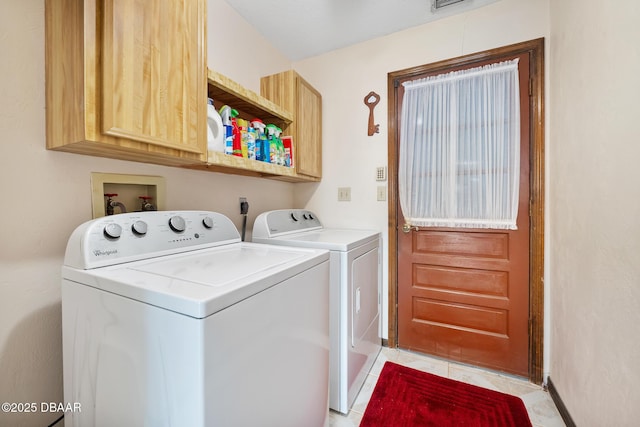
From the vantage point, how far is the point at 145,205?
1.25 m

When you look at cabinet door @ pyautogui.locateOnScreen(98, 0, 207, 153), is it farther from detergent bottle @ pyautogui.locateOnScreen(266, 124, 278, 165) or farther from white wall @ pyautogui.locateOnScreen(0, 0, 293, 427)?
detergent bottle @ pyautogui.locateOnScreen(266, 124, 278, 165)

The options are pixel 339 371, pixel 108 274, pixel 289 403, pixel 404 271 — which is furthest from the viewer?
pixel 404 271

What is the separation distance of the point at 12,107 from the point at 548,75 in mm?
2632

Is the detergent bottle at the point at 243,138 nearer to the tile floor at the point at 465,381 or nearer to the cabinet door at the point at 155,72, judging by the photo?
the cabinet door at the point at 155,72

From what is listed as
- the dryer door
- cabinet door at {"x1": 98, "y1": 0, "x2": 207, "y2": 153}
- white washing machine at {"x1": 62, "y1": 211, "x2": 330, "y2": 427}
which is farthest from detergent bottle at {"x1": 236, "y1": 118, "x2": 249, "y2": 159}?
the dryer door

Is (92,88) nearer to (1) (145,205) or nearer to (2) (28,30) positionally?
(2) (28,30)

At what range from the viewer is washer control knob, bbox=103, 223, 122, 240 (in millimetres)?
893

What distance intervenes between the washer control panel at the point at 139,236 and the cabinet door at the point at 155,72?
0.30m

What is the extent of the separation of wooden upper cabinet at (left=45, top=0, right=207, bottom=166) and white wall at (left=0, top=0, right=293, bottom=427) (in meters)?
0.05

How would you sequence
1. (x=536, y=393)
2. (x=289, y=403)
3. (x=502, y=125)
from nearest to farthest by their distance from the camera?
(x=289, y=403), (x=536, y=393), (x=502, y=125)

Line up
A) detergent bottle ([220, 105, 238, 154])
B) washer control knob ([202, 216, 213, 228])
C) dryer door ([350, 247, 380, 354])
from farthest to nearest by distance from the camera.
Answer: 1. dryer door ([350, 247, 380, 354])
2. detergent bottle ([220, 105, 238, 154])
3. washer control knob ([202, 216, 213, 228])

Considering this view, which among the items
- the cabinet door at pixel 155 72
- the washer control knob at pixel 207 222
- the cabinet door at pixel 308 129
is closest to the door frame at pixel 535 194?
the cabinet door at pixel 308 129

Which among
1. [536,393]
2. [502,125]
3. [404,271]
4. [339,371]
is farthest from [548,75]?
[339,371]

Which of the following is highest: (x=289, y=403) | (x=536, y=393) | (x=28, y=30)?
(x=28, y=30)
